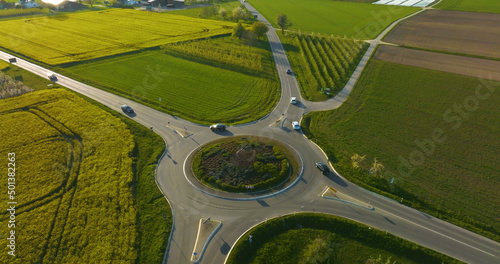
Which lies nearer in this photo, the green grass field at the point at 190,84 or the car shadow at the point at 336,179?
the car shadow at the point at 336,179

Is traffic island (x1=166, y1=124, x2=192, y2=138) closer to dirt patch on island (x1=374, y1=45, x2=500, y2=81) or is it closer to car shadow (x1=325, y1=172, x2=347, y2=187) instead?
car shadow (x1=325, y1=172, x2=347, y2=187)

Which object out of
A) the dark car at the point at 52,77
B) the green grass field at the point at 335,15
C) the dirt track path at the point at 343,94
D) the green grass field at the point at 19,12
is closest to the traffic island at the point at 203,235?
the dirt track path at the point at 343,94

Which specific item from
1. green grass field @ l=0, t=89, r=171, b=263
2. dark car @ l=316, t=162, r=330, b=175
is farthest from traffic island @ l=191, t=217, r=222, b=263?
dark car @ l=316, t=162, r=330, b=175

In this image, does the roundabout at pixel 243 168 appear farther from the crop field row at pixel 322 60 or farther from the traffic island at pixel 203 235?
the crop field row at pixel 322 60

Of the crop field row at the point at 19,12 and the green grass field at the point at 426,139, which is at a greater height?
the crop field row at the point at 19,12

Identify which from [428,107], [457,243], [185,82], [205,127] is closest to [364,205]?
[457,243]

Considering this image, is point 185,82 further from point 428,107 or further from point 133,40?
point 428,107
